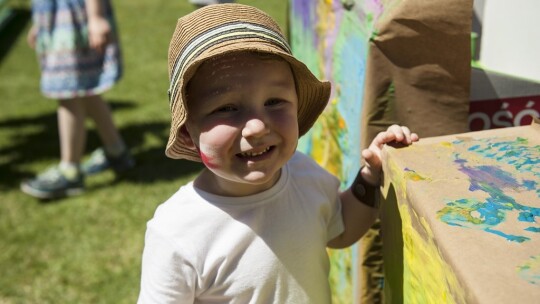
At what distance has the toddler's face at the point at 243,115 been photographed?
3.63ft

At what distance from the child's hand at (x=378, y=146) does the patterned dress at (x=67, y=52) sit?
2.10 meters

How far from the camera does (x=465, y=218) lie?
910mm

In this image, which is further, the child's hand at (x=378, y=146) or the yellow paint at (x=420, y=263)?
the child's hand at (x=378, y=146)

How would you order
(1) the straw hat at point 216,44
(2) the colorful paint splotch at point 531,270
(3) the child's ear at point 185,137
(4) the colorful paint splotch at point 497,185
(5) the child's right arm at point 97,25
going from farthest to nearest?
(5) the child's right arm at point 97,25, (3) the child's ear at point 185,137, (1) the straw hat at point 216,44, (4) the colorful paint splotch at point 497,185, (2) the colorful paint splotch at point 531,270

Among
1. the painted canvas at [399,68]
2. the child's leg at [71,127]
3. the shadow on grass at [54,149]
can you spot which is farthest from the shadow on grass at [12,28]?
the painted canvas at [399,68]

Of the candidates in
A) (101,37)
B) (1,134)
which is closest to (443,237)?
(101,37)

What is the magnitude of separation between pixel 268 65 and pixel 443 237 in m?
0.45

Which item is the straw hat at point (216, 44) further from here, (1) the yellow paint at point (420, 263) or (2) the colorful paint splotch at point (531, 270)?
(2) the colorful paint splotch at point (531, 270)

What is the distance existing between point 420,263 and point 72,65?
8.24ft

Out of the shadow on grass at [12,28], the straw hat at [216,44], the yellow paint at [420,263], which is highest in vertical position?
the straw hat at [216,44]

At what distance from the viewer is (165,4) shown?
8016 millimetres

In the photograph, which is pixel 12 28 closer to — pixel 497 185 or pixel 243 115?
pixel 243 115

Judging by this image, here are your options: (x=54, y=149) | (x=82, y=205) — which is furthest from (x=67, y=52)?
(x=54, y=149)

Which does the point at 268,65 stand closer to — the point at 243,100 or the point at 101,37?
the point at 243,100
